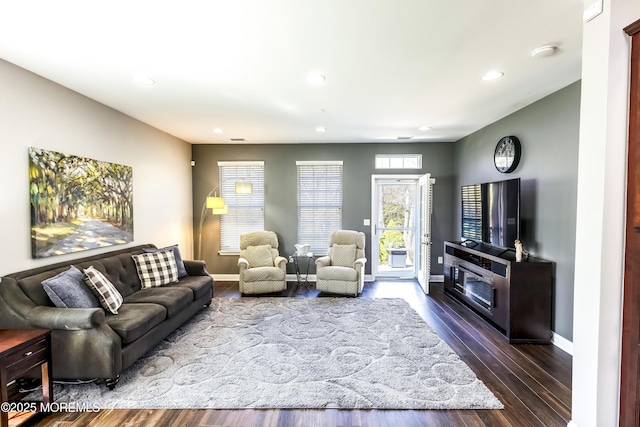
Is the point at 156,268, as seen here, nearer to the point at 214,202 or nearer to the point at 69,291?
the point at 69,291

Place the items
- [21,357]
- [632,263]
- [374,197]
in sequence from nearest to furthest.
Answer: [632,263] → [21,357] → [374,197]

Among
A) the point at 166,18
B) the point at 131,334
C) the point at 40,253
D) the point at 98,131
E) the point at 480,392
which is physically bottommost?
the point at 480,392

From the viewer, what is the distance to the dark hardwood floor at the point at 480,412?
Answer: 1.93 m

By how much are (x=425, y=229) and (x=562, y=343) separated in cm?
234

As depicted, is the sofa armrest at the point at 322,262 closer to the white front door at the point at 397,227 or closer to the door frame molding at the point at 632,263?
the white front door at the point at 397,227

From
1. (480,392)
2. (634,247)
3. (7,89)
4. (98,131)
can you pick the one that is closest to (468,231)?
(480,392)

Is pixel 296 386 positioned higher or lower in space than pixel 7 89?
lower

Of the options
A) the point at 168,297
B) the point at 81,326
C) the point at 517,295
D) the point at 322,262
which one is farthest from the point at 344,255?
the point at 81,326

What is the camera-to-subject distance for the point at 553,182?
3.02m

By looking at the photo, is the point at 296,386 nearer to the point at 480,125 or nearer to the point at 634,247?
the point at 634,247

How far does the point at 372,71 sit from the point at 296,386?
9.28ft

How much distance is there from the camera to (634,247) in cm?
146

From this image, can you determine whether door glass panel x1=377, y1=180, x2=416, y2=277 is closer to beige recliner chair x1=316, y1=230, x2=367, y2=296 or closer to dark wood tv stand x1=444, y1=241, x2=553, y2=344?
beige recliner chair x1=316, y1=230, x2=367, y2=296

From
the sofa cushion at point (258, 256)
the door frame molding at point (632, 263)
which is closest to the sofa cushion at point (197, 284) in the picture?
the sofa cushion at point (258, 256)
